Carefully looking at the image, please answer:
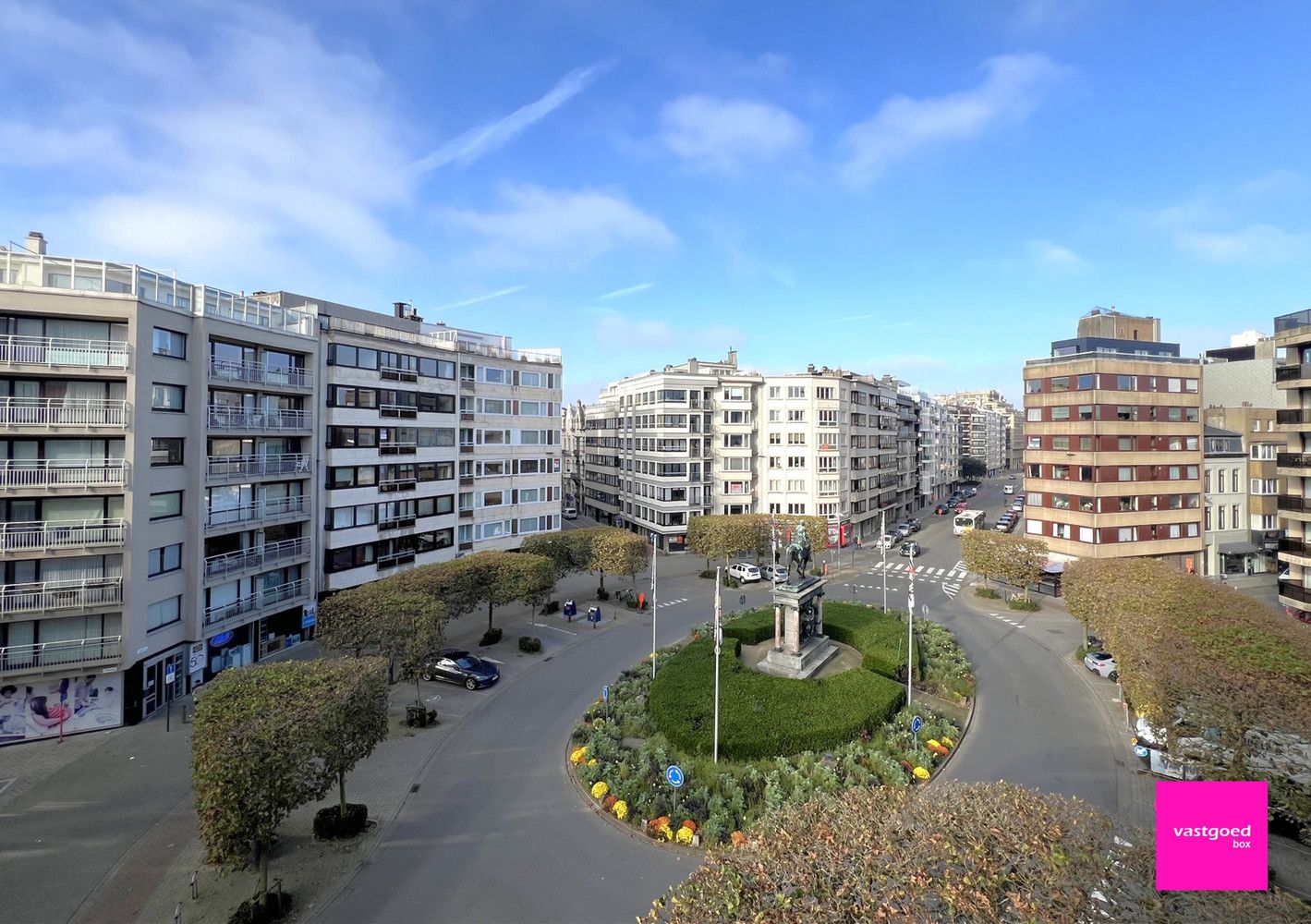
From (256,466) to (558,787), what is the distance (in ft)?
88.2

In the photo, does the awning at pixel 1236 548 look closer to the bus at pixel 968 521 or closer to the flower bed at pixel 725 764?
the bus at pixel 968 521

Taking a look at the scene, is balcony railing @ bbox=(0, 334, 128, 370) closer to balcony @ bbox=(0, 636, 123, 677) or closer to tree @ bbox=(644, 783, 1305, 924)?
balcony @ bbox=(0, 636, 123, 677)

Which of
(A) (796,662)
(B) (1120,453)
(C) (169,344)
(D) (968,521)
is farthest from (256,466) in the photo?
(D) (968,521)

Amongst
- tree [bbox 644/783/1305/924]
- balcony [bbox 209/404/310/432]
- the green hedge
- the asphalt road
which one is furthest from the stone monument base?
balcony [bbox 209/404/310/432]

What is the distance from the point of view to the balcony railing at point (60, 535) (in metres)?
26.6

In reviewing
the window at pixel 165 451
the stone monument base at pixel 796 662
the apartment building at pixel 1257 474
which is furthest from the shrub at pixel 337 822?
the apartment building at pixel 1257 474

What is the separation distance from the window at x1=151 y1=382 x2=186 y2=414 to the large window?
156 centimetres

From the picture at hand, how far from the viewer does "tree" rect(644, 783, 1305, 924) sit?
909cm

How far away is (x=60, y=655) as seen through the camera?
2731 cm

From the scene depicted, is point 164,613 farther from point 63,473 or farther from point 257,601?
point 63,473

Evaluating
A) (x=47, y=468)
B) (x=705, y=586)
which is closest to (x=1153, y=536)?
(x=705, y=586)

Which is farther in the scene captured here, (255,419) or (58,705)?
(255,419)

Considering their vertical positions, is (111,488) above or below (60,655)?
above

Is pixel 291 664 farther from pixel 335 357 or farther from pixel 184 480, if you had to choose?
pixel 335 357
